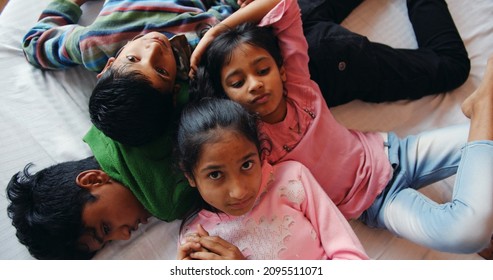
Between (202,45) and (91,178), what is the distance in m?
0.37

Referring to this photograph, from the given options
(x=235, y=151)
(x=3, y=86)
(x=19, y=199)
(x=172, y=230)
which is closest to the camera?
(x=235, y=151)

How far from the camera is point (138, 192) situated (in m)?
0.82

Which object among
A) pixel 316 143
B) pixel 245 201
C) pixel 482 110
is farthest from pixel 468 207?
pixel 245 201

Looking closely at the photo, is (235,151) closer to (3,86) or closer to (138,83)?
(138,83)

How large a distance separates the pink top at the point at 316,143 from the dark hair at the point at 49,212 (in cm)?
42

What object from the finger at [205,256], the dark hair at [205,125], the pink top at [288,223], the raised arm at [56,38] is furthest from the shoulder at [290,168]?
the raised arm at [56,38]

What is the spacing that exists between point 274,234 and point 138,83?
0.41 m

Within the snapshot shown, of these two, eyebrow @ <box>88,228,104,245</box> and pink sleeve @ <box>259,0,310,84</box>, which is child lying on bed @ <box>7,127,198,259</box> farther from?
pink sleeve @ <box>259,0,310,84</box>

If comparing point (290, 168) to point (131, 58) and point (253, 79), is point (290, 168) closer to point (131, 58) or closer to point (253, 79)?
point (253, 79)

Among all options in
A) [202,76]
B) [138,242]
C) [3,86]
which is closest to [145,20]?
[202,76]

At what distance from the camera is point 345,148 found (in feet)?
2.97

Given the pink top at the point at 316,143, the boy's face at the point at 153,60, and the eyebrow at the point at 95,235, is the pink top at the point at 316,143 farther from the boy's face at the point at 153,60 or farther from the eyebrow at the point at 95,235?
the eyebrow at the point at 95,235

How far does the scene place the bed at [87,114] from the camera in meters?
0.89

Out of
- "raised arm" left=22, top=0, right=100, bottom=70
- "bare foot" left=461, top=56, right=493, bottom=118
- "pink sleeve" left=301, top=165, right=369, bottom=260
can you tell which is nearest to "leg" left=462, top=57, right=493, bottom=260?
"bare foot" left=461, top=56, right=493, bottom=118
